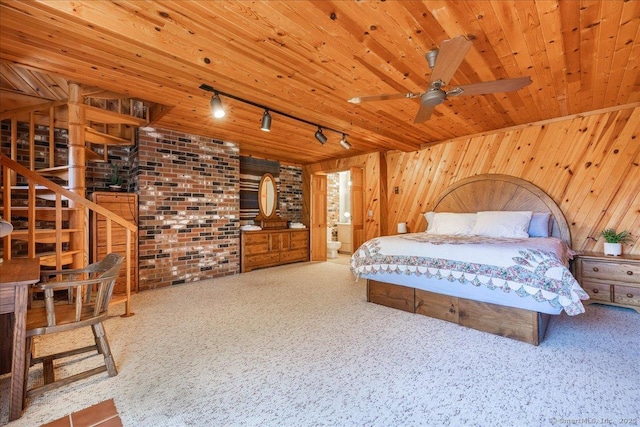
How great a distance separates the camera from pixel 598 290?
3.34 metres

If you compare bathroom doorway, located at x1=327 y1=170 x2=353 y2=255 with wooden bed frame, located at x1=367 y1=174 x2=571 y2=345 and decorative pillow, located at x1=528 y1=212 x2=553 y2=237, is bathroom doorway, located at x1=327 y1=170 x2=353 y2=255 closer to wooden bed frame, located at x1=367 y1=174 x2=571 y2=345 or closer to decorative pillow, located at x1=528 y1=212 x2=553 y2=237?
wooden bed frame, located at x1=367 y1=174 x2=571 y2=345

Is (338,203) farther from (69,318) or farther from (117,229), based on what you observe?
(69,318)

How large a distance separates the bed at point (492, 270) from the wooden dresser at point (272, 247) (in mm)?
2592

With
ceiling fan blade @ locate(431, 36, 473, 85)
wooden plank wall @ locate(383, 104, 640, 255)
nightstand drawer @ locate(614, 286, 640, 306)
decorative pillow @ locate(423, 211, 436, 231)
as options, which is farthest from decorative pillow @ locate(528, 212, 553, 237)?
ceiling fan blade @ locate(431, 36, 473, 85)

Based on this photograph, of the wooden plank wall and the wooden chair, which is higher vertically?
the wooden plank wall

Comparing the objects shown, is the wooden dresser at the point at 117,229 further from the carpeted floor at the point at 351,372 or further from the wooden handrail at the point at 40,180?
the carpeted floor at the point at 351,372

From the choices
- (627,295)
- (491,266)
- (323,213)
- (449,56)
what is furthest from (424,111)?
(323,213)

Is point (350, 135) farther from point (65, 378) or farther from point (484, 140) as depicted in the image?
point (65, 378)

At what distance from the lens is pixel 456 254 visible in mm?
2826

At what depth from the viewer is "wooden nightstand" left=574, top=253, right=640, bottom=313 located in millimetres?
3141

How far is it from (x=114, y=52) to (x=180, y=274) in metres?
3.32

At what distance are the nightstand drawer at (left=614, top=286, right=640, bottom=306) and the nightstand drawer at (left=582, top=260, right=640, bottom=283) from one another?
0.09m

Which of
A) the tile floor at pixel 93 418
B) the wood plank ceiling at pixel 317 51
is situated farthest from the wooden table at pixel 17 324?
the wood plank ceiling at pixel 317 51

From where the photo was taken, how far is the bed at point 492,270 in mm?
2395
